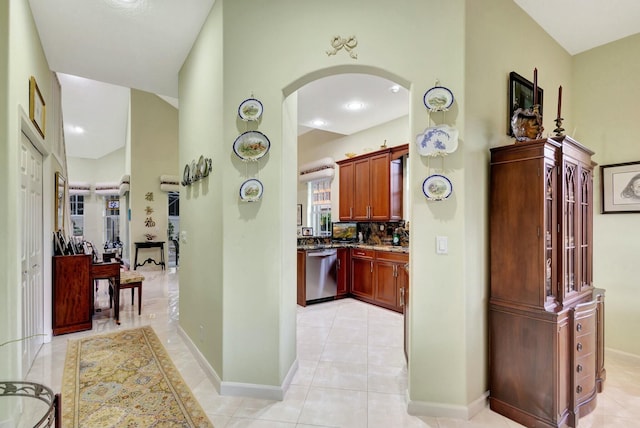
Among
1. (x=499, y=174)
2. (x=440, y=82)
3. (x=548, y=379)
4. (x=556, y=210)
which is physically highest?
(x=440, y=82)

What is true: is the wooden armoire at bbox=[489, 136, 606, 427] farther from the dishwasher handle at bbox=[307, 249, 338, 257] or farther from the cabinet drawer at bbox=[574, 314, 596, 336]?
the dishwasher handle at bbox=[307, 249, 338, 257]

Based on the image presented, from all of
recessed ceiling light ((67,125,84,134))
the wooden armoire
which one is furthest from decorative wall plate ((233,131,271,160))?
recessed ceiling light ((67,125,84,134))

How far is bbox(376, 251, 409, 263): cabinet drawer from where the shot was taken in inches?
170

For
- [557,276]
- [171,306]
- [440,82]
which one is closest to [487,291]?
[557,276]

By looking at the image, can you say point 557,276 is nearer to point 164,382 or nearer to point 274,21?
point 274,21

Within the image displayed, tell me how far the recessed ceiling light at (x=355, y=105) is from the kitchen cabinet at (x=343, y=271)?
225cm

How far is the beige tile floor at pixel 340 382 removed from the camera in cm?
205

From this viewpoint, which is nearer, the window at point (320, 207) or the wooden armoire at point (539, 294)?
the wooden armoire at point (539, 294)

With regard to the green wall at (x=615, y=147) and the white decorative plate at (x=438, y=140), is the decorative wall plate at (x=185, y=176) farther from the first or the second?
the green wall at (x=615, y=147)

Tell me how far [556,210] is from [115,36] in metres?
3.94

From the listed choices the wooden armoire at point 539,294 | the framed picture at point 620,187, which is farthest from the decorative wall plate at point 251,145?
the framed picture at point 620,187

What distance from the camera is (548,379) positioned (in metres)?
1.93

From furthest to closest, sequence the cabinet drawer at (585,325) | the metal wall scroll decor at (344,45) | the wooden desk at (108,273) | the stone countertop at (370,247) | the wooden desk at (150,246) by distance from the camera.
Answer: the wooden desk at (150,246)
the stone countertop at (370,247)
the wooden desk at (108,273)
the metal wall scroll decor at (344,45)
the cabinet drawer at (585,325)

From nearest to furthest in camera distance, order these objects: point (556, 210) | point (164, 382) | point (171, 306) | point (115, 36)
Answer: point (556, 210) < point (164, 382) < point (115, 36) < point (171, 306)
